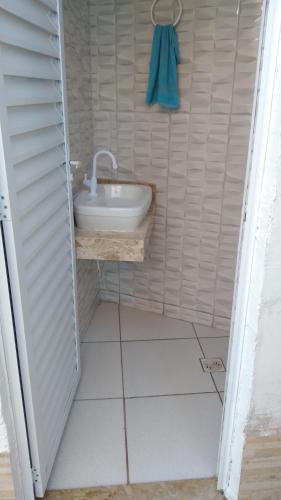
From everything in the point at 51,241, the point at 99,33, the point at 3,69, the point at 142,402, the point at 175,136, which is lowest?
the point at 142,402

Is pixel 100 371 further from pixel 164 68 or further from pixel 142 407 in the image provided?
pixel 164 68

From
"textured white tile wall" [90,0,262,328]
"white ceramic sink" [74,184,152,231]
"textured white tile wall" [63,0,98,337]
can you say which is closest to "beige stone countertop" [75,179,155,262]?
"white ceramic sink" [74,184,152,231]

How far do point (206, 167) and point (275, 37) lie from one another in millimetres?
1342

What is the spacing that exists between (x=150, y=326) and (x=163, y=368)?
0.44m

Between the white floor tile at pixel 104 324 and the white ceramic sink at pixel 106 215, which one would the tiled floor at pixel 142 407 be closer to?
the white floor tile at pixel 104 324

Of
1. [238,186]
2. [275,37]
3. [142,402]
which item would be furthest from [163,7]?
[142,402]

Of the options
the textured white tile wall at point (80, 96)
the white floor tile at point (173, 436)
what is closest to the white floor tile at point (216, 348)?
the white floor tile at point (173, 436)

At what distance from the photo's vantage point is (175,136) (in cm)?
231

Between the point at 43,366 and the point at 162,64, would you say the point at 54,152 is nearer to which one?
the point at 43,366

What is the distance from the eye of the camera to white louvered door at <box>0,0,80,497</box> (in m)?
1.10

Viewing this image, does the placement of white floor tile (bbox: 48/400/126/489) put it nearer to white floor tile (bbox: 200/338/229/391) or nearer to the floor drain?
the floor drain

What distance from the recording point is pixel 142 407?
1.92 meters

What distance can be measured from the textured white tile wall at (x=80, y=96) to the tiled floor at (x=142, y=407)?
1.00 ft

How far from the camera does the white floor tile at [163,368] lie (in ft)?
6.72
